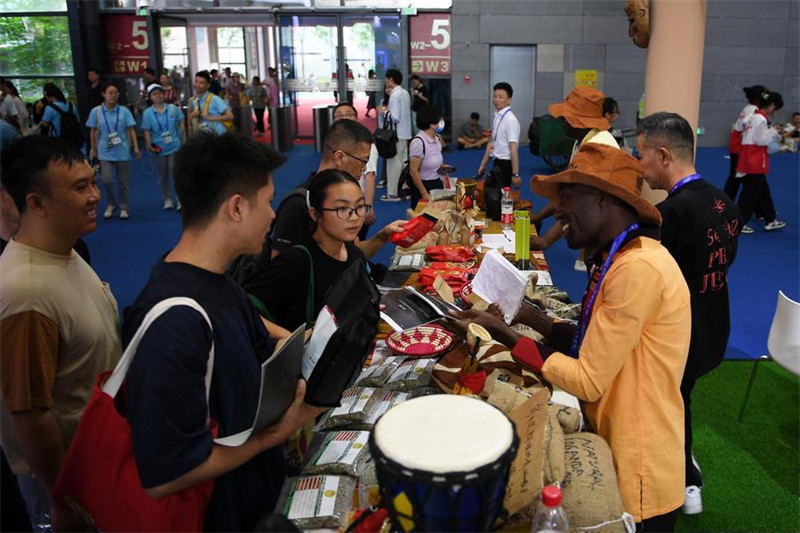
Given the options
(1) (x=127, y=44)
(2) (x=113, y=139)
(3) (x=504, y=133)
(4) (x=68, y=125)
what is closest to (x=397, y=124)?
(3) (x=504, y=133)

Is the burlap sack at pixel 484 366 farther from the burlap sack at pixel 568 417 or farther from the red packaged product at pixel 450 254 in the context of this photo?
the red packaged product at pixel 450 254

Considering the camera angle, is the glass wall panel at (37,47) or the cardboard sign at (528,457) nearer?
the cardboard sign at (528,457)

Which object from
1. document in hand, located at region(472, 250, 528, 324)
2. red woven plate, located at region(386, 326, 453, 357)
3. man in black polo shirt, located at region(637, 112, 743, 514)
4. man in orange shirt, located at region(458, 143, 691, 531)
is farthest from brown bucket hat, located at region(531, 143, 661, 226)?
man in black polo shirt, located at region(637, 112, 743, 514)

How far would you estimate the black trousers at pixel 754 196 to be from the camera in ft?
28.0

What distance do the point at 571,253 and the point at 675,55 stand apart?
2781mm

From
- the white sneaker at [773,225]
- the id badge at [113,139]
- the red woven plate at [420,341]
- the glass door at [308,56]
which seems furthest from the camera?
the glass door at [308,56]

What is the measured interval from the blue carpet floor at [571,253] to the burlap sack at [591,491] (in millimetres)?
3642

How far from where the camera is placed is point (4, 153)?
216cm

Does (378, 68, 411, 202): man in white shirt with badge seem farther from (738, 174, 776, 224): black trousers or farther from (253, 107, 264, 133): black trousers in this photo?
(253, 107, 264, 133): black trousers

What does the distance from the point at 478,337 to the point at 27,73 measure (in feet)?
60.5

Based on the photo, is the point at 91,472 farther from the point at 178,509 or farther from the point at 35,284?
the point at 35,284

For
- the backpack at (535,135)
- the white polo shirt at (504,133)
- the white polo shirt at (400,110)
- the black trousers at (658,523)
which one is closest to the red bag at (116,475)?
the black trousers at (658,523)

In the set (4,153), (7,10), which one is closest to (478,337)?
(4,153)

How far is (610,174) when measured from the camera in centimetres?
196
